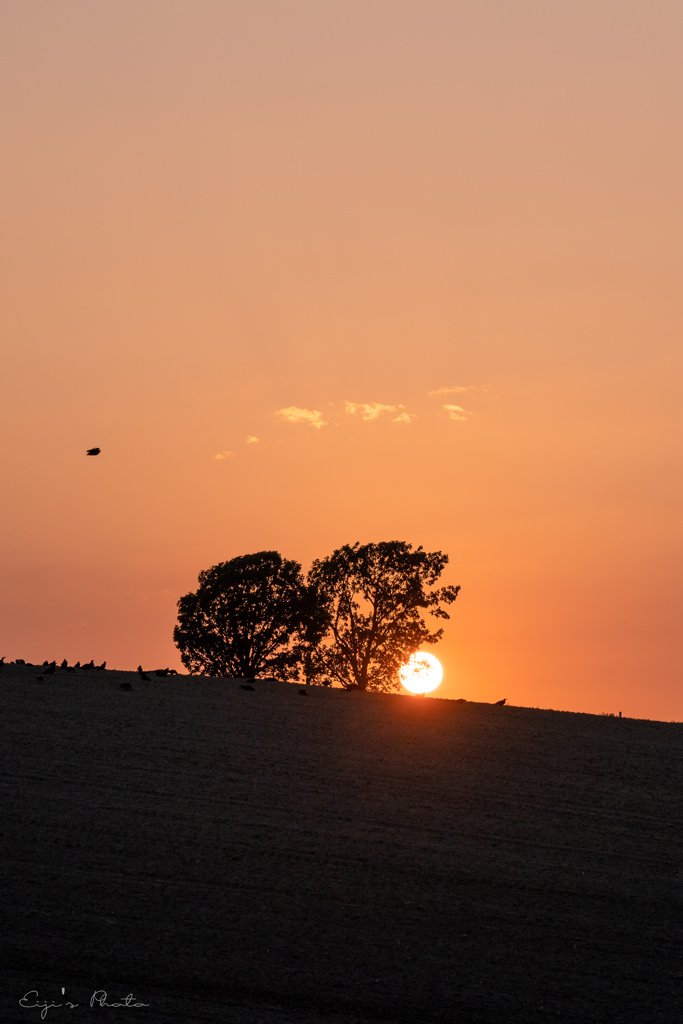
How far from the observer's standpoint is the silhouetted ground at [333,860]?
18.1 metres

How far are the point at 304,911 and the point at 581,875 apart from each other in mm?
7688

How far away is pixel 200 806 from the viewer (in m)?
27.0

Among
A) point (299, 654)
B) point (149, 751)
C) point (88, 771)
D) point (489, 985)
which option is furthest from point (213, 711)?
point (299, 654)

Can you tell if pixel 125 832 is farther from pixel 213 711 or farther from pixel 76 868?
pixel 213 711

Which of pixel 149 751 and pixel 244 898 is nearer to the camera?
pixel 244 898
